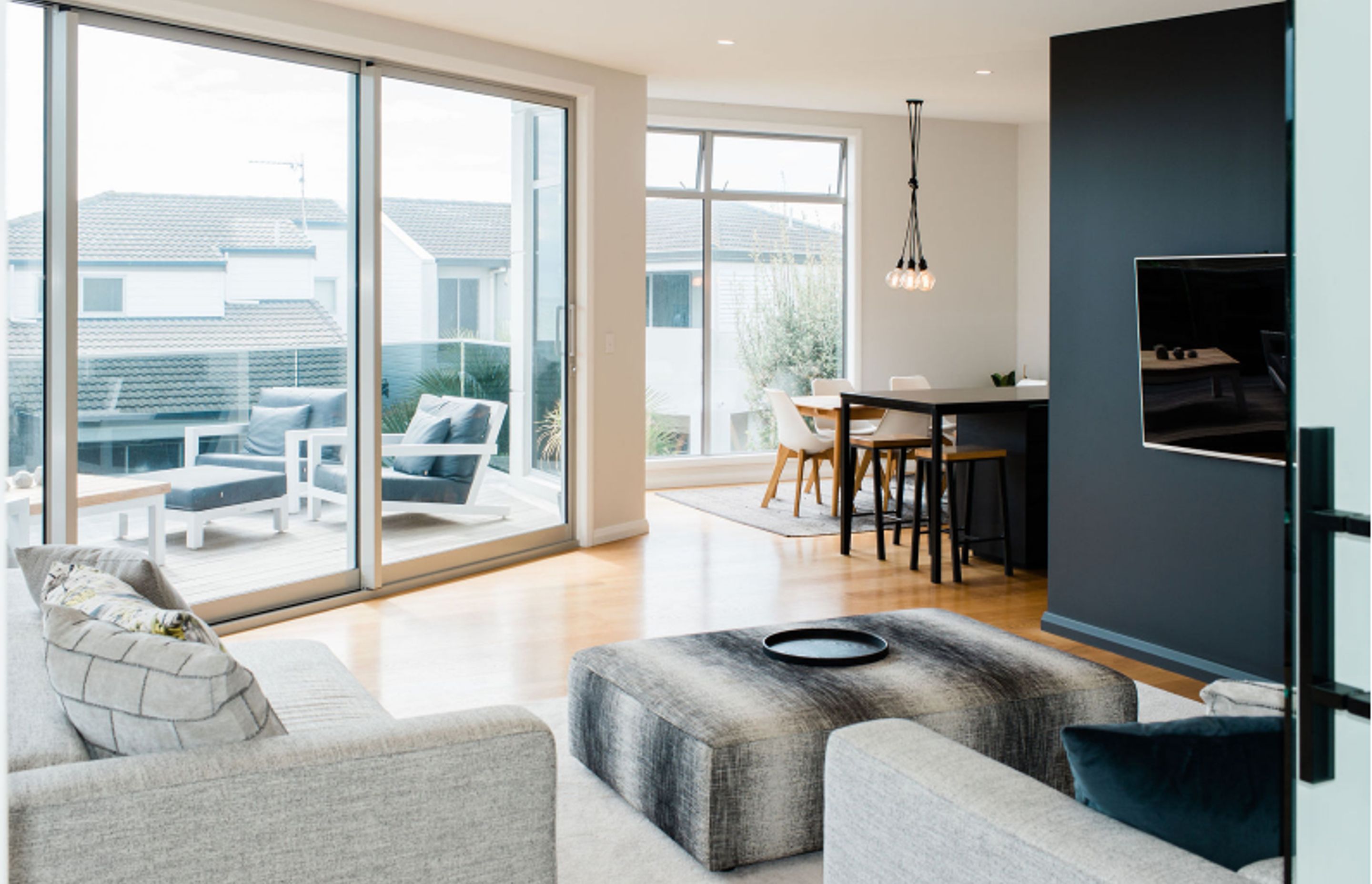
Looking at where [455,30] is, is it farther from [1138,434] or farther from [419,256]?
[1138,434]

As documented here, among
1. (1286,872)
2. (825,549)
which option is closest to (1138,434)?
(825,549)

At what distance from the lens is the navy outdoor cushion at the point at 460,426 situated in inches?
223

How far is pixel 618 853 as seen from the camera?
2.77 m

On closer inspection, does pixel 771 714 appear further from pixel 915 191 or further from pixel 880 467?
pixel 915 191

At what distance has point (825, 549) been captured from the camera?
655 centimetres

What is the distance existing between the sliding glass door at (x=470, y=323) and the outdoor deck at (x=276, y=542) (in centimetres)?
1

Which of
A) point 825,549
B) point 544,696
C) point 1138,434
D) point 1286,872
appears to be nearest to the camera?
point 1286,872

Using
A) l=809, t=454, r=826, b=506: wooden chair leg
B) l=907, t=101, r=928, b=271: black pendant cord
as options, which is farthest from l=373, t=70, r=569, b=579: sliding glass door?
l=907, t=101, r=928, b=271: black pendant cord

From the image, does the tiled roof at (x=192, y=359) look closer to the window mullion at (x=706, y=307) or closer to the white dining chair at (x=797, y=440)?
the white dining chair at (x=797, y=440)

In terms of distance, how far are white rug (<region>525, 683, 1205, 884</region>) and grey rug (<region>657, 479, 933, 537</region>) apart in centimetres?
392

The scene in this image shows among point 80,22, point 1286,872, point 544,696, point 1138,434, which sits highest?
point 80,22

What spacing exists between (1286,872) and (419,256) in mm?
4996

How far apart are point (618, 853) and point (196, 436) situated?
280cm

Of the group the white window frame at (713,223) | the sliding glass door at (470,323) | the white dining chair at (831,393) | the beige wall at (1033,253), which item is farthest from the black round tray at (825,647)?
the beige wall at (1033,253)
